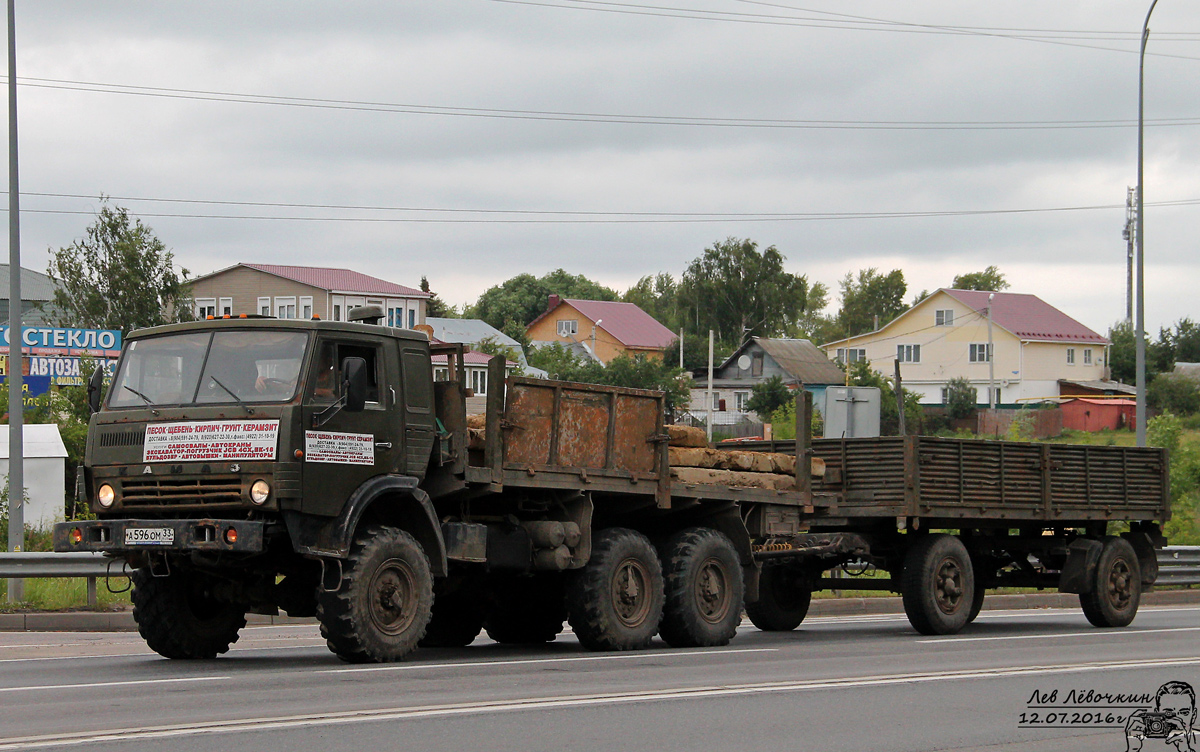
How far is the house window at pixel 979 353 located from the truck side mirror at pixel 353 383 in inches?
3159

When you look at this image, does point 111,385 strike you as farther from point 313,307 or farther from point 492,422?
point 313,307

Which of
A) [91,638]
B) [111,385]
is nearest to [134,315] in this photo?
[91,638]

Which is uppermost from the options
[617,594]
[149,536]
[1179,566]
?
[149,536]

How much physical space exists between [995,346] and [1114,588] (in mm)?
71866

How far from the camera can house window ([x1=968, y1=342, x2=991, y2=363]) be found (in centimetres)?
8838

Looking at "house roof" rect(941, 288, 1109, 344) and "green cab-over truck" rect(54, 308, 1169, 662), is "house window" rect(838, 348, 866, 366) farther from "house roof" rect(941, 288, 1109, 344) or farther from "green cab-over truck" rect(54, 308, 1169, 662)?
"green cab-over truck" rect(54, 308, 1169, 662)

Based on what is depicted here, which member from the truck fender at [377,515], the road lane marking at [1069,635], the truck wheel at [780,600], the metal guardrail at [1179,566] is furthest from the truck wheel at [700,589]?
the metal guardrail at [1179,566]

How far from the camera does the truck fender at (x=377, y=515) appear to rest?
1135 centimetres

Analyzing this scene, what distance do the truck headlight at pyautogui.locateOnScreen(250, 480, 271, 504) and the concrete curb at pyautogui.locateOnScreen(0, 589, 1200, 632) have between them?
357 centimetres

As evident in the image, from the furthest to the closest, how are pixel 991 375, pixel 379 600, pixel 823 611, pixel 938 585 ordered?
pixel 991 375, pixel 823 611, pixel 938 585, pixel 379 600

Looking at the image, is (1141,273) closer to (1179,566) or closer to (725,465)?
(1179,566)

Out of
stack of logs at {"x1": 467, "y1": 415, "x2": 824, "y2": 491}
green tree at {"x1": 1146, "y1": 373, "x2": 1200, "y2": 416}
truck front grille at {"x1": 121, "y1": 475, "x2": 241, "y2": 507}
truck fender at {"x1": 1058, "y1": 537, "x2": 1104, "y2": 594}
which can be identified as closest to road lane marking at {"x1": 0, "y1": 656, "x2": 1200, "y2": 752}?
truck front grille at {"x1": 121, "y1": 475, "x2": 241, "y2": 507}

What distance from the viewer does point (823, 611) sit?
826 inches

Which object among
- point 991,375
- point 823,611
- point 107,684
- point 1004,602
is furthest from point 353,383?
point 991,375
